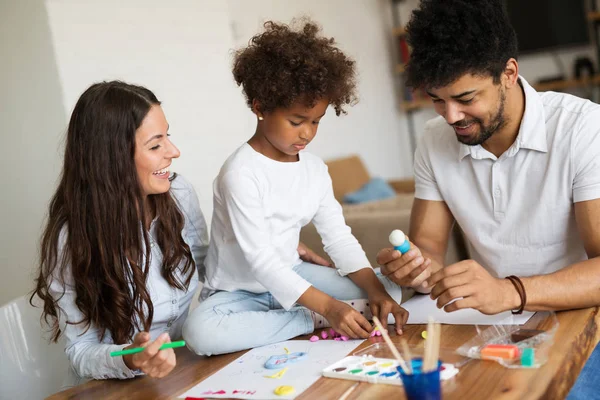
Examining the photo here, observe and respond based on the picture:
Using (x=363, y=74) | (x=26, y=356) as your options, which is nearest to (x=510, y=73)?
(x=26, y=356)

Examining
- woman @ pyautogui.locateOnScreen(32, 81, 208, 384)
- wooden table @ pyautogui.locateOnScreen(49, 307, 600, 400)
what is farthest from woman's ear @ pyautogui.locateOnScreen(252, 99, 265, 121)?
wooden table @ pyautogui.locateOnScreen(49, 307, 600, 400)

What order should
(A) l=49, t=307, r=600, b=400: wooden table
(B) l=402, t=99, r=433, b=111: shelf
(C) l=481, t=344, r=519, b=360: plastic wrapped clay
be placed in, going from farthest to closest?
(B) l=402, t=99, r=433, b=111: shelf, (C) l=481, t=344, r=519, b=360: plastic wrapped clay, (A) l=49, t=307, r=600, b=400: wooden table

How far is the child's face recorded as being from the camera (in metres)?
1.77

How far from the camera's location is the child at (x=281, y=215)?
1.59 m

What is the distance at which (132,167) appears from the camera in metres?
1.68

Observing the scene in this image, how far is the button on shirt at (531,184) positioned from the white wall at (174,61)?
1.66 meters

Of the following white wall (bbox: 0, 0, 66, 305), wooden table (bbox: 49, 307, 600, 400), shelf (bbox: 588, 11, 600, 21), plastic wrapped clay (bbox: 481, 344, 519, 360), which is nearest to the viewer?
wooden table (bbox: 49, 307, 600, 400)

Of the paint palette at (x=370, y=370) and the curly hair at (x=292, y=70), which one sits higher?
the curly hair at (x=292, y=70)

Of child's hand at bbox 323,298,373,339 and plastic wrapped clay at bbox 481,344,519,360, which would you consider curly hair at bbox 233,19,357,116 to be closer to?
child's hand at bbox 323,298,373,339

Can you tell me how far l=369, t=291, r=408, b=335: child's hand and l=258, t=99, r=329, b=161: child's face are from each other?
45 centimetres

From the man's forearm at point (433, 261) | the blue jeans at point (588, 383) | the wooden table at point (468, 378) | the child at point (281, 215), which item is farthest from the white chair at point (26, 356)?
the blue jeans at point (588, 383)

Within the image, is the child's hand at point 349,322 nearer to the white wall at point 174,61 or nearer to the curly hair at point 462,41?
the curly hair at point 462,41

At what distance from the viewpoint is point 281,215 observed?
1823 millimetres

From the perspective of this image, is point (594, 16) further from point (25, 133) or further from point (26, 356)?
point (26, 356)
